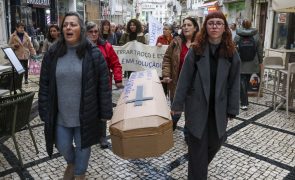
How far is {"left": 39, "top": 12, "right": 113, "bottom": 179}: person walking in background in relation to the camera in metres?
2.78

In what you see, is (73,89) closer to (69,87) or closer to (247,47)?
(69,87)

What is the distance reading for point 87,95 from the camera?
2.79 m

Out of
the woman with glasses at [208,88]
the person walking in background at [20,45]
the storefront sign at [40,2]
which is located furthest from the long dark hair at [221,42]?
the storefront sign at [40,2]

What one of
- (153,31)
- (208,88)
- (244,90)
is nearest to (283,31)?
(153,31)

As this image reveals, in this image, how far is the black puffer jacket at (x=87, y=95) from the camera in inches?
110

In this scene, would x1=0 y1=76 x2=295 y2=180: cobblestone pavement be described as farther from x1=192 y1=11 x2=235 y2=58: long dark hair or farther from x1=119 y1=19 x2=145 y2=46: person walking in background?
x1=119 y1=19 x2=145 y2=46: person walking in background

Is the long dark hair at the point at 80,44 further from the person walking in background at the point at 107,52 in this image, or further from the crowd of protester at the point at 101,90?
the person walking in background at the point at 107,52

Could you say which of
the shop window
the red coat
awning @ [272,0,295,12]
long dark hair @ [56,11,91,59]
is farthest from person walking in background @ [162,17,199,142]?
the shop window

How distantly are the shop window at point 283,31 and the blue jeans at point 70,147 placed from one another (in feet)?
35.8

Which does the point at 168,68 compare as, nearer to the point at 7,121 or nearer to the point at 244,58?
the point at 7,121

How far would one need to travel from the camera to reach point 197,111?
2.86m

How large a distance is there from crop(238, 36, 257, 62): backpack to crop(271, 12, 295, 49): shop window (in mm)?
6254

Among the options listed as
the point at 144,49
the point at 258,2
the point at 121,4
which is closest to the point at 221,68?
the point at 144,49

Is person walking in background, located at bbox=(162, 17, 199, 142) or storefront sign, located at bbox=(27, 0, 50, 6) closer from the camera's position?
person walking in background, located at bbox=(162, 17, 199, 142)
